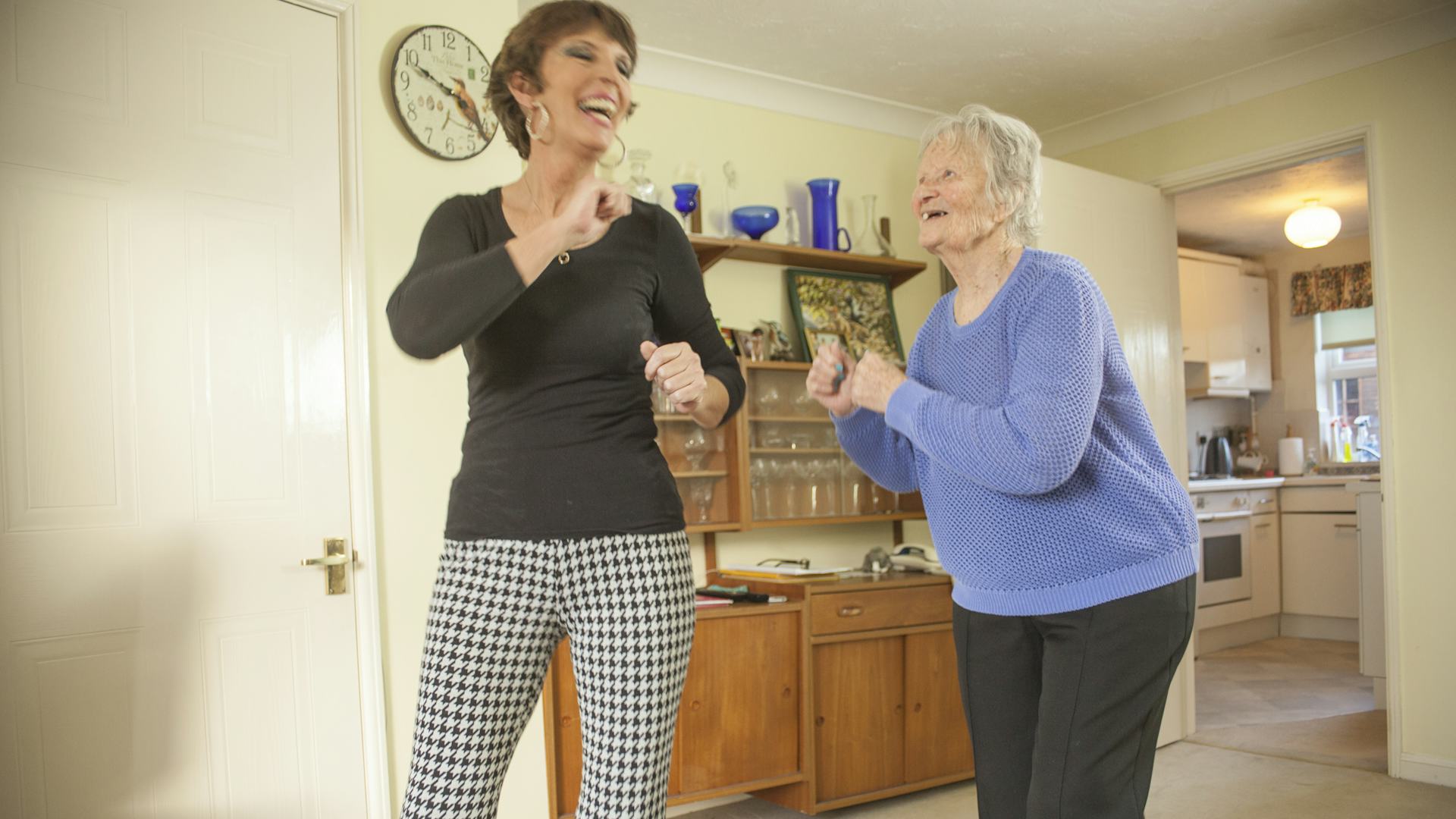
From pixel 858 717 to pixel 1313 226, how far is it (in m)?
3.90

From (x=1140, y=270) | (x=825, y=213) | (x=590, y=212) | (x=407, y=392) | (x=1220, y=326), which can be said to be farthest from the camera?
(x=1220, y=326)

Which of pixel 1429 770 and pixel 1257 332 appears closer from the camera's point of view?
pixel 1429 770

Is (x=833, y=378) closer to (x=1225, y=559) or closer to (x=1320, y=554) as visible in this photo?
(x=1225, y=559)

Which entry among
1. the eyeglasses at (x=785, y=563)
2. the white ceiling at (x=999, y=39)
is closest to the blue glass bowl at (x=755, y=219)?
the white ceiling at (x=999, y=39)

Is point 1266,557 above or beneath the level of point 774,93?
beneath

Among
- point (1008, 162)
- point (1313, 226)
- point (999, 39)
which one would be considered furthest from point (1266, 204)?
point (1008, 162)

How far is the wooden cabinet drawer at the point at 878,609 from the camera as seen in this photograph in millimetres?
3434

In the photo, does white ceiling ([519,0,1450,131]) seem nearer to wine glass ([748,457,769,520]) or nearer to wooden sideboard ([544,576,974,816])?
wine glass ([748,457,769,520])

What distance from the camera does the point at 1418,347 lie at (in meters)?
3.78

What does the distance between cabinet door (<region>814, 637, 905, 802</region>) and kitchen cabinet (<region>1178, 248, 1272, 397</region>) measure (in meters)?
4.21

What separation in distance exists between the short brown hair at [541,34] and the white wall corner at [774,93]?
255 cm

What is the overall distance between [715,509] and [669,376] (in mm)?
2509

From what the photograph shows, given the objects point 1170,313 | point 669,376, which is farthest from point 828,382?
point 1170,313

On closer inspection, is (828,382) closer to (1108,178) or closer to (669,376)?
(669,376)
